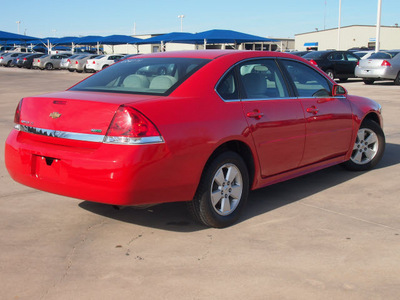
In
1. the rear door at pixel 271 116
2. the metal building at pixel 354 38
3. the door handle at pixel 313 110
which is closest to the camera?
the rear door at pixel 271 116

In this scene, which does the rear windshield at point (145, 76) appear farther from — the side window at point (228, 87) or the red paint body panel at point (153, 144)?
the side window at point (228, 87)

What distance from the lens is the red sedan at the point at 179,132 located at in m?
3.80

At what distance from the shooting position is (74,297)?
317 cm

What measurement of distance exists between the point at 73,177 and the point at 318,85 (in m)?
3.02

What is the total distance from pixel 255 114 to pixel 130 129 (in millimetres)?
1313

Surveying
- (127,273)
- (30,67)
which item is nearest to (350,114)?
(127,273)

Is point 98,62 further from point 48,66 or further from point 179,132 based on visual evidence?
point 179,132

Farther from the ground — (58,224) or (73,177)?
(73,177)

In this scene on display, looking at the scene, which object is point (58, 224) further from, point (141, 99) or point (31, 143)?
point (141, 99)

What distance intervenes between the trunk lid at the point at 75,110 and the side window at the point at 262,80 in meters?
1.06

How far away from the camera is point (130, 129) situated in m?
3.76

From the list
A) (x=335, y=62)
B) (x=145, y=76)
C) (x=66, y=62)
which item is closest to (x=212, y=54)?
(x=145, y=76)

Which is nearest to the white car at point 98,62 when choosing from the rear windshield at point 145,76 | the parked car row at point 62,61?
the parked car row at point 62,61

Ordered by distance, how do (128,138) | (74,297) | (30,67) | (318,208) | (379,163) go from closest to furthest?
(74,297)
(128,138)
(318,208)
(379,163)
(30,67)
